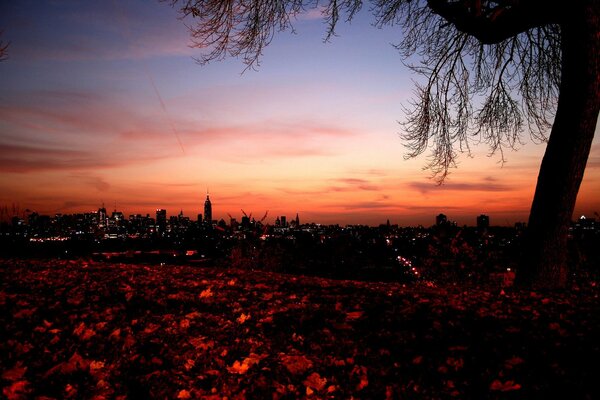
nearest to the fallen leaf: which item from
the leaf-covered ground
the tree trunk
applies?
the leaf-covered ground

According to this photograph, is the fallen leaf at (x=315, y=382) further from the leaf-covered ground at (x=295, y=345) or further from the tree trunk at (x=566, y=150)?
the tree trunk at (x=566, y=150)

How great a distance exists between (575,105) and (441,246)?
12.9m

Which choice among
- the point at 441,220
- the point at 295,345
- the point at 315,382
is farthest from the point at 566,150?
the point at 441,220

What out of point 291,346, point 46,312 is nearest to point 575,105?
point 291,346

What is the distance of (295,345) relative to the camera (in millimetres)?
4379

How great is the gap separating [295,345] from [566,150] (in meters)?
5.20

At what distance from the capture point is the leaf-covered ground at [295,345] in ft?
12.0

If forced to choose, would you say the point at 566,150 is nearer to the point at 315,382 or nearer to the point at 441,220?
the point at 315,382

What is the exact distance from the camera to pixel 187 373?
3957 millimetres

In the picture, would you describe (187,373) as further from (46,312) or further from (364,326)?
(46,312)

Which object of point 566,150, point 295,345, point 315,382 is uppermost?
point 566,150

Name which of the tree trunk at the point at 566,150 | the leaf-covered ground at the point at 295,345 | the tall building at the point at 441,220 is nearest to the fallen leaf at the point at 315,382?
the leaf-covered ground at the point at 295,345

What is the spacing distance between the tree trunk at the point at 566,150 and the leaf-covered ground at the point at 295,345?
831 millimetres

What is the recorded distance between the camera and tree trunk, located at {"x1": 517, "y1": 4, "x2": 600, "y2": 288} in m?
6.43
